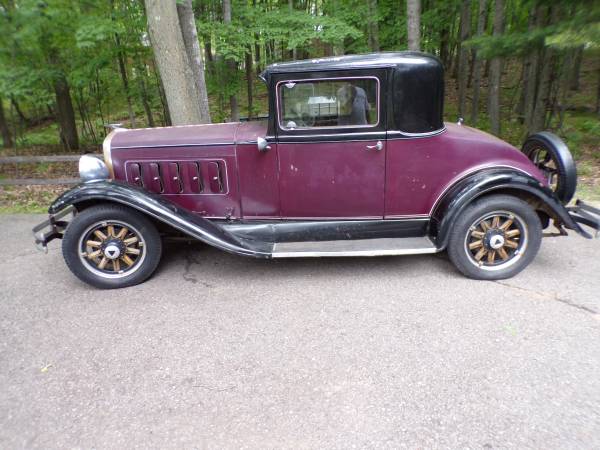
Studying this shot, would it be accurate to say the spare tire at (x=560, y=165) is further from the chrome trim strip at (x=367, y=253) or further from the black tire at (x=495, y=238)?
the chrome trim strip at (x=367, y=253)

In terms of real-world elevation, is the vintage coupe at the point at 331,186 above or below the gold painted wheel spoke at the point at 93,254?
above

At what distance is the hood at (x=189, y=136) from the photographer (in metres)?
3.90

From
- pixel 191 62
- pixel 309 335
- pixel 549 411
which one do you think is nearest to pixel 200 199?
pixel 309 335

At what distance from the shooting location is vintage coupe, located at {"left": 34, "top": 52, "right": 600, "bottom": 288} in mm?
3650

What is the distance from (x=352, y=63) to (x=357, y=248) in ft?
5.55

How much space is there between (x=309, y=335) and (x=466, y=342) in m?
1.15

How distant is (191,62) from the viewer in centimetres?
715

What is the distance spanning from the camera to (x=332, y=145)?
12.4 ft

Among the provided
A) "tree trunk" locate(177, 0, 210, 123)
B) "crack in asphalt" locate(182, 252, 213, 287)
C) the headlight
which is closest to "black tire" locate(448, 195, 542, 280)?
"crack in asphalt" locate(182, 252, 213, 287)

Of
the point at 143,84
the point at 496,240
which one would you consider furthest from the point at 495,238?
the point at 143,84

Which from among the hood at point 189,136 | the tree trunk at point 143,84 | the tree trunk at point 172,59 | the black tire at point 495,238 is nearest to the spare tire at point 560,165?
the black tire at point 495,238

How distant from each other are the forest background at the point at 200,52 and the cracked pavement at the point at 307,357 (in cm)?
334

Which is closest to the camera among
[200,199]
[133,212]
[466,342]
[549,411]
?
[549,411]

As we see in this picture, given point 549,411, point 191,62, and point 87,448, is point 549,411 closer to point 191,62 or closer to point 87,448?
point 87,448
